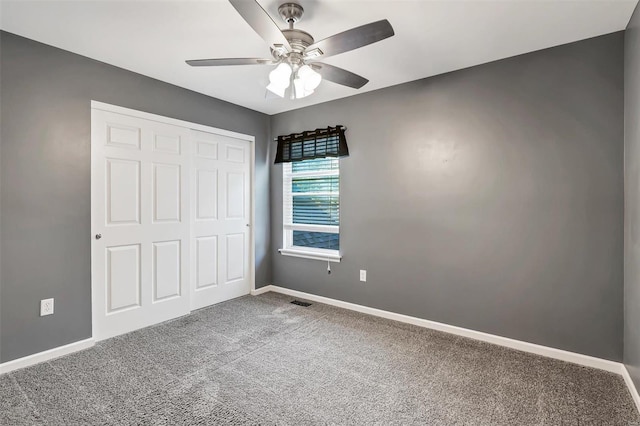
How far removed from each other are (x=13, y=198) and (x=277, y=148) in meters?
2.67

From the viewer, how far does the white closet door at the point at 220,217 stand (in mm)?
3621

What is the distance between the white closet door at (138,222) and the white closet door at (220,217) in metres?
0.16

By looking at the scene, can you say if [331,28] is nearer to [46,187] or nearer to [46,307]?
[46,187]

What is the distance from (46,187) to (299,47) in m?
2.23

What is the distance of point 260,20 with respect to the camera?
1.55 meters

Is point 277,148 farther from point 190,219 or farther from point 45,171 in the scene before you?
point 45,171

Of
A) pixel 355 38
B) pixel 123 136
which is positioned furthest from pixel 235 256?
pixel 355 38

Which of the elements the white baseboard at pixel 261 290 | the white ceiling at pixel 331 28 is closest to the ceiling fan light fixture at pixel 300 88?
the white ceiling at pixel 331 28

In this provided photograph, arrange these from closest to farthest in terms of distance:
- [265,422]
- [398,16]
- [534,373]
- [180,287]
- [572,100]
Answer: [265,422]
[398,16]
[534,373]
[572,100]
[180,287]

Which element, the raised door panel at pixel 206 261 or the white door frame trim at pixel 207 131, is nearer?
the white door frame trim at pixel 207 131

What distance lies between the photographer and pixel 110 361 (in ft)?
8.03

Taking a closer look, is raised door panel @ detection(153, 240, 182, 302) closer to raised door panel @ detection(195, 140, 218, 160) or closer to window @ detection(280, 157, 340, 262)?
raised door panel @ detection(195, 140, 218, 160)

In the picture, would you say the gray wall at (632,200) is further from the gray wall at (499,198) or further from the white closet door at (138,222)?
the white closet door at (138,222)

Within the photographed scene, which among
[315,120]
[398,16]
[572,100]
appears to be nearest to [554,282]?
[572,100]
